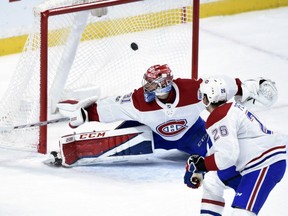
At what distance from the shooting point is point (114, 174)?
5.45 metres

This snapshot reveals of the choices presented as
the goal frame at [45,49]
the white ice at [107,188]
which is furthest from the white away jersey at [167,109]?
the goal frame at [45,49]

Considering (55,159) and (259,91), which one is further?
(55,159)

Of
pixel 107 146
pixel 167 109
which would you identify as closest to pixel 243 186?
pixel 167 109

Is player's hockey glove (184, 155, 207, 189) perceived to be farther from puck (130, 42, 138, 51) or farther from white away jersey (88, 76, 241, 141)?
puck (130, 42, 138, 51)

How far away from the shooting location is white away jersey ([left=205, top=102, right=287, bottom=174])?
13.5 ft

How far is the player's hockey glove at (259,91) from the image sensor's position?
211 inches

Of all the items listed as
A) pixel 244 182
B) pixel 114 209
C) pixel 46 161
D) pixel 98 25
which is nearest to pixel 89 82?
pixel 98 25

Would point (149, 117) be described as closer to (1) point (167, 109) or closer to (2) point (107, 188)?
(1) point (167, 109)

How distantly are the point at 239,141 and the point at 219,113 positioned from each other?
16 cm

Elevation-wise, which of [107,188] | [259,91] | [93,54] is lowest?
[107,188]

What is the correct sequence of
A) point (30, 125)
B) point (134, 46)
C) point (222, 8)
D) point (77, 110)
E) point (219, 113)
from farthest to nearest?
1. point (222, 8)
2. point (134, 46)
3. point (30, 125)
4. point (77, 110)
5. point (219, 113)

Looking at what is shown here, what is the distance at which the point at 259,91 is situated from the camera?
5.38m

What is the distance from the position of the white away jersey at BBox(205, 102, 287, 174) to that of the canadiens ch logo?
1044 mm

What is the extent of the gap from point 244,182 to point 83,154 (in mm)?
1443
